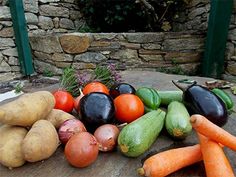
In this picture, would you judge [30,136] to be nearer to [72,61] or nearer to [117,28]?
[72,61]

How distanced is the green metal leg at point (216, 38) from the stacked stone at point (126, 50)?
0.26 metres

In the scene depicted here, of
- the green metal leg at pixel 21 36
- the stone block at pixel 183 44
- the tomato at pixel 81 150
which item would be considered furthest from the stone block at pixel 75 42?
the tomato at pixel 81 150

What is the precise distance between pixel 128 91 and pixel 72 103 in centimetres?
27

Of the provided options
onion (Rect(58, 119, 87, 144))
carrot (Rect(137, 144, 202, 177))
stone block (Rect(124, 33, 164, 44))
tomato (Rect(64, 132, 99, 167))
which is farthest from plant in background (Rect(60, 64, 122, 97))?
stone block (Rect(124, 33, 164, 44))

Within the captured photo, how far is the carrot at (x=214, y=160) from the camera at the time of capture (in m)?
0.74

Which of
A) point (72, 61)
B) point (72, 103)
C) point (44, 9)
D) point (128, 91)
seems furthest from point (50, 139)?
point (44, 9)

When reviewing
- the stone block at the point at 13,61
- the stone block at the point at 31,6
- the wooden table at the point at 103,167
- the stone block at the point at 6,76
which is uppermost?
the stone block at the point at 31,6

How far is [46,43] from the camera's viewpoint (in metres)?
3.55

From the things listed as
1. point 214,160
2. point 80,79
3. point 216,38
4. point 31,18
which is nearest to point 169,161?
point 214,160

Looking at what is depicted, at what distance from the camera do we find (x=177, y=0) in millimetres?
3682

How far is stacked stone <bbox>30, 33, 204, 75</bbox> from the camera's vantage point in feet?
11.1

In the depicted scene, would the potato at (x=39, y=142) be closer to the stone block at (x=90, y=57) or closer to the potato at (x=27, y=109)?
the potato at (x=27, y=109)

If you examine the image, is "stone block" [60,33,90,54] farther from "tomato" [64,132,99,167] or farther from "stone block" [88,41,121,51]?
"tomato" [64,132,99,167]

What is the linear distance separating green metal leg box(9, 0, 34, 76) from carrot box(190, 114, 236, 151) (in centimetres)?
322
